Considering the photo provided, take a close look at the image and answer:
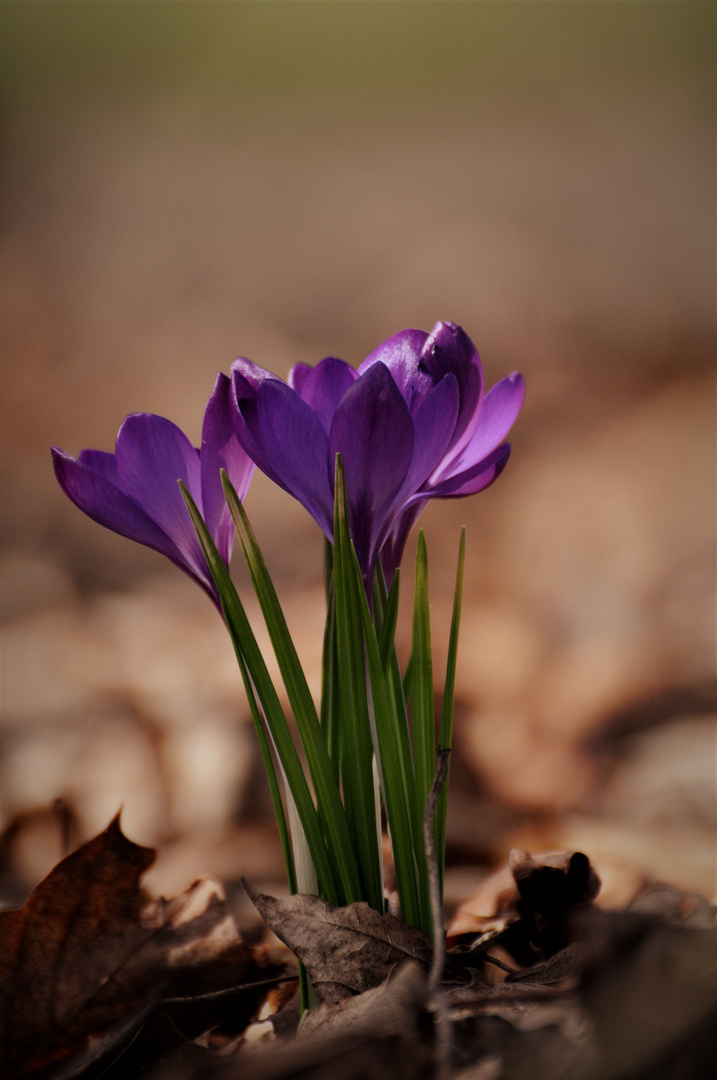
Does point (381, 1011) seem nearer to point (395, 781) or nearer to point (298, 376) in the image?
point (395, 781)

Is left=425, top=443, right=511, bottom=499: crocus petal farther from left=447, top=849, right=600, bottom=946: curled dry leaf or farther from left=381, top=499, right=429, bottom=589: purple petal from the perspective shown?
left=447, top=849, right=600, bottom=946: curled dry leaf

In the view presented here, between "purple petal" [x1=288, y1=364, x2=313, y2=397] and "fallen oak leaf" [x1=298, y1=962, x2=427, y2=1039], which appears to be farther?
"purple petal" [x1=288, y1=364, x2=313, y2=397]

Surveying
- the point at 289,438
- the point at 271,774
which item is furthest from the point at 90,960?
the point at 289,438

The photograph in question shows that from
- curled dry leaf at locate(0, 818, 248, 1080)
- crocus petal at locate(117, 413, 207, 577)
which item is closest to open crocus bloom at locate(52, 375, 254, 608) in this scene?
crocus petal at locate(117, 413, 207, 577)

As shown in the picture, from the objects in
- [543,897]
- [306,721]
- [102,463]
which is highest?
[102,463]

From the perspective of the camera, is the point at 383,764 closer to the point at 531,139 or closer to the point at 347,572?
the point at 347,572
